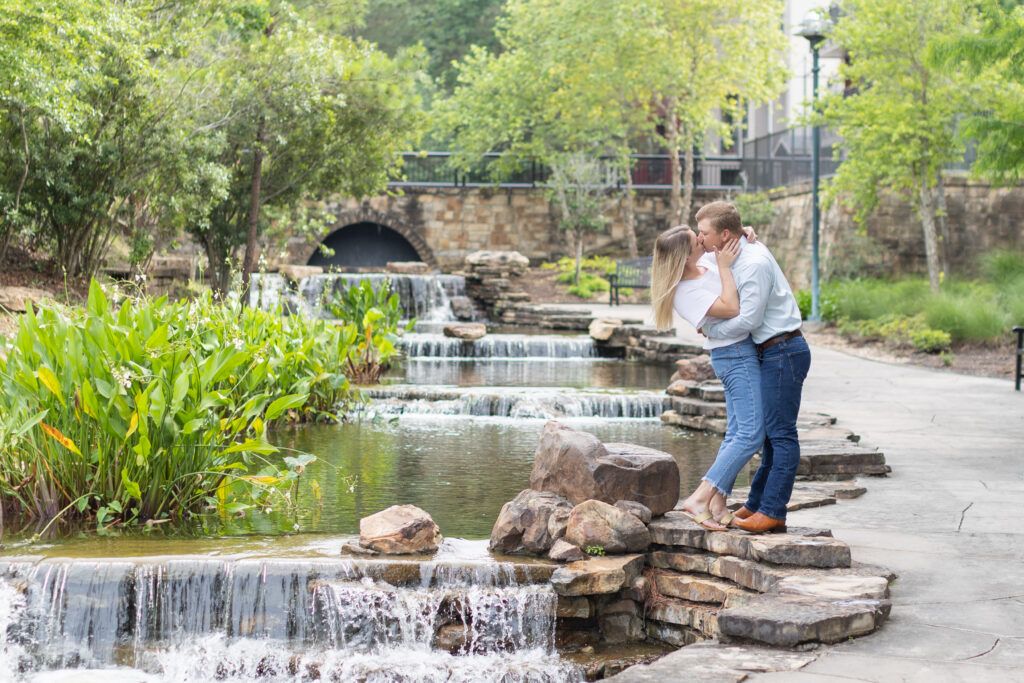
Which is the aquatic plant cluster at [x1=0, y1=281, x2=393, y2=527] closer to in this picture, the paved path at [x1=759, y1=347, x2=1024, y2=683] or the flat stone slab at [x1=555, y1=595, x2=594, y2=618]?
the flat stone slab at [x1=555, y1=595, x2=594, y2=618]

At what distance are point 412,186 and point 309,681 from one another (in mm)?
26891

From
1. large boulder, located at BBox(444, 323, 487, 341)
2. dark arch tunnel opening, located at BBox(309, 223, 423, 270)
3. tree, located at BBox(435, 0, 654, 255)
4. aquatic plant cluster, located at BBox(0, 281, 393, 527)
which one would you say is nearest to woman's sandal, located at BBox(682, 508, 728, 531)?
aquatic plant cluster, located at BBox(0, 281, 393, 527)

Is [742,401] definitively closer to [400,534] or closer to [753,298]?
[753,298]

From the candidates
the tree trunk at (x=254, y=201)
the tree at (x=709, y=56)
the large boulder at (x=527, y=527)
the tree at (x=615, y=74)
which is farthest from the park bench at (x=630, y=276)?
the large boulder at (x=527, y=527)

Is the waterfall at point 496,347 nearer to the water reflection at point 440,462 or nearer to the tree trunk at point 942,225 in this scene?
the water reflection at point 440,462

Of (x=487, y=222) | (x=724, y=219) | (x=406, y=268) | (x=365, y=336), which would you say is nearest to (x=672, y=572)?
(x=724, y=219)

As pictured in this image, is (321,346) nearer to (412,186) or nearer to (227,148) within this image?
(227,148)

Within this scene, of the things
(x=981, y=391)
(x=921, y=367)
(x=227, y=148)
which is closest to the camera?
(x=981, y=391)

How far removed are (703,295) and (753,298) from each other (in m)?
0.23

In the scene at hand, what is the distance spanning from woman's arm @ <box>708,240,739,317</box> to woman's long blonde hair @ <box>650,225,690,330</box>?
6.1 inches

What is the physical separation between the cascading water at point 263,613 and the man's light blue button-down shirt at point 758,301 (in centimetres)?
145

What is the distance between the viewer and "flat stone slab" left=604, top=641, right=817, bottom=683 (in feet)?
11.0

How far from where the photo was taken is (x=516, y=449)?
8406 millimetres

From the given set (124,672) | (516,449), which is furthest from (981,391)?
(124,672)
